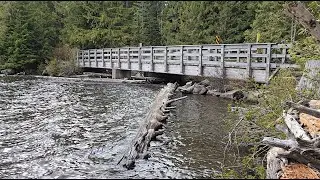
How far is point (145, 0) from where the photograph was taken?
135ft

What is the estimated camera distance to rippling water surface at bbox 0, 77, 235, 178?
6.64 m

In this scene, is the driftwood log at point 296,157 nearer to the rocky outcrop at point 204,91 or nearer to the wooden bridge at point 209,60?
the wooden bridge at point 209,60

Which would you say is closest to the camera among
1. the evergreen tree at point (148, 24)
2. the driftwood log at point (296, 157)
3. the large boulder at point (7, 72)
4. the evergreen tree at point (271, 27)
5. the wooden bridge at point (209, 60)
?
the driftwood log at point (296, 157)

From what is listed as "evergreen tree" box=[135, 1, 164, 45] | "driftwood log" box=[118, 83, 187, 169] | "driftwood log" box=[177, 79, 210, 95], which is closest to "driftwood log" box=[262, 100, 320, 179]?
"driftwood log" box=[118, 83, 187, 169]

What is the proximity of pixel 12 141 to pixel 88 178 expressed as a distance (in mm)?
3688

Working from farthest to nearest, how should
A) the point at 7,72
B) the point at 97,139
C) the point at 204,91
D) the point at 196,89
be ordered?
the point at 7,72, the point at 196,89, the point at 204,91, the point at 97,139

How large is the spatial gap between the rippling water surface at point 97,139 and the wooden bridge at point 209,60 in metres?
1.78

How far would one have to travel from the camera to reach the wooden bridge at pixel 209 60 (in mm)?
14619

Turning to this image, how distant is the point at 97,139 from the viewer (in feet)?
29.4

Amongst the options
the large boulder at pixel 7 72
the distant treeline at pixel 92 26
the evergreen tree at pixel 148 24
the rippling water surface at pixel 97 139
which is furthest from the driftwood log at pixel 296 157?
the evergreen tree at pixel 148 24

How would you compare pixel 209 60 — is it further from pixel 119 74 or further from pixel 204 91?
pixel 119 74

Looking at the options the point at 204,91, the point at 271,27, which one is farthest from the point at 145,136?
the point at 271,27

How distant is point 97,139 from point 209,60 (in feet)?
34.1

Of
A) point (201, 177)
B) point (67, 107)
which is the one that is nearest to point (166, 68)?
point (67, 107)
